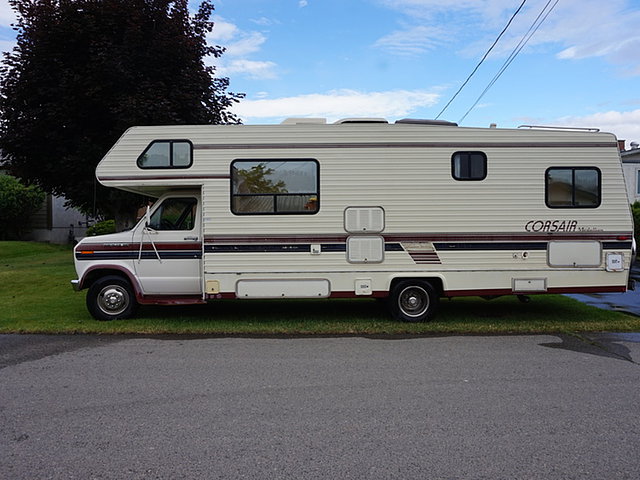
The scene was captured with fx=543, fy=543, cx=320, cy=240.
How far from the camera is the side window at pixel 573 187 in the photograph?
8.56 meters

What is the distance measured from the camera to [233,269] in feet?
27.7

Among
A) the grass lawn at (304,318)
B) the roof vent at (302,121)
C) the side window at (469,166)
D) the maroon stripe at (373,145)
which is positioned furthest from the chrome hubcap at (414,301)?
the roof vent at (302,121)

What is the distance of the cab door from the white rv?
28 cm

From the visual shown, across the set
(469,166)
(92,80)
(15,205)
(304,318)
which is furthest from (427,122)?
(15,205)

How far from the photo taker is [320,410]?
488cm

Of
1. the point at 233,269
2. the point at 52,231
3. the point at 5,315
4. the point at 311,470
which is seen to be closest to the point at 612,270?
the point at 233,269

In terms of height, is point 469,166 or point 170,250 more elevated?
point 469,166

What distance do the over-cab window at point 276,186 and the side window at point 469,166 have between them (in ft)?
7.09

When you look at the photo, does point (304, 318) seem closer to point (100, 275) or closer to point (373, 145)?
point (373, 145)

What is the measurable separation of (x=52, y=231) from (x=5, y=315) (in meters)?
19.1

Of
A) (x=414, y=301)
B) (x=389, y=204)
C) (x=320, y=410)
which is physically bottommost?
(x=320, y=410)

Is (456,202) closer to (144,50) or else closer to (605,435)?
(605,435)

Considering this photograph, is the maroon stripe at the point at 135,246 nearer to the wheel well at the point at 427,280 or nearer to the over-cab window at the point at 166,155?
the over-cab window at the point at 166,155

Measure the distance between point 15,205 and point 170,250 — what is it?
1942 centimetres
